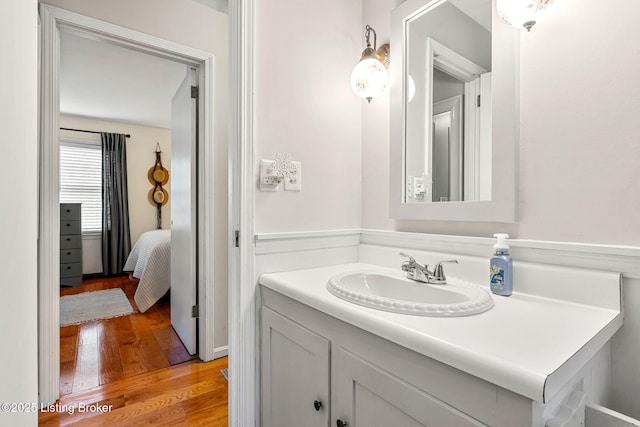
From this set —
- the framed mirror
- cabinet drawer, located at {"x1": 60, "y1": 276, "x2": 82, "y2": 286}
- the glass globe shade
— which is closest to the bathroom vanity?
the framed mirror

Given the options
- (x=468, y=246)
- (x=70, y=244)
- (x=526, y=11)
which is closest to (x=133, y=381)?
(x=468, y=246)

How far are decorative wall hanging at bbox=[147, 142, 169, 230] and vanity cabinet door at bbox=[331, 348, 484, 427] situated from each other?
5.13m

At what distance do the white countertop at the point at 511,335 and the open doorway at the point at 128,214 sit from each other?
1753 millimetres

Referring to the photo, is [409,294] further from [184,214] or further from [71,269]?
[71,269]

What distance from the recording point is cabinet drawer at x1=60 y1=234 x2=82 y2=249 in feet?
13.3

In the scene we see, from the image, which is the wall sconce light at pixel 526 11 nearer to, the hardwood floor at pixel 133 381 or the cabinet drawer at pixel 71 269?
the hardwood floor at pixel 133 381

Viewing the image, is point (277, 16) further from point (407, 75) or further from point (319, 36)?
point (407, 75)

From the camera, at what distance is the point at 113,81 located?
10.9 ft

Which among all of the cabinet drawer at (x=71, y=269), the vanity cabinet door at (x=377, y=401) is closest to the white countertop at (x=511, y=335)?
the vanity cabinet door at (x=377, y=401)

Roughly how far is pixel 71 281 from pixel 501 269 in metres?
4.98

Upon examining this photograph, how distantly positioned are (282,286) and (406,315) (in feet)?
1.57

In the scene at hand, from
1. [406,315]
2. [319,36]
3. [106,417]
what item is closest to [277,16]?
[319,36]

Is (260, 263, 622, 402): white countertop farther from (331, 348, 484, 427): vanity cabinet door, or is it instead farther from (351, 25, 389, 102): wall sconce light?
(351, 25, 389, 102): wall sconce light

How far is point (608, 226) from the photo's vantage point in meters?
0.82
